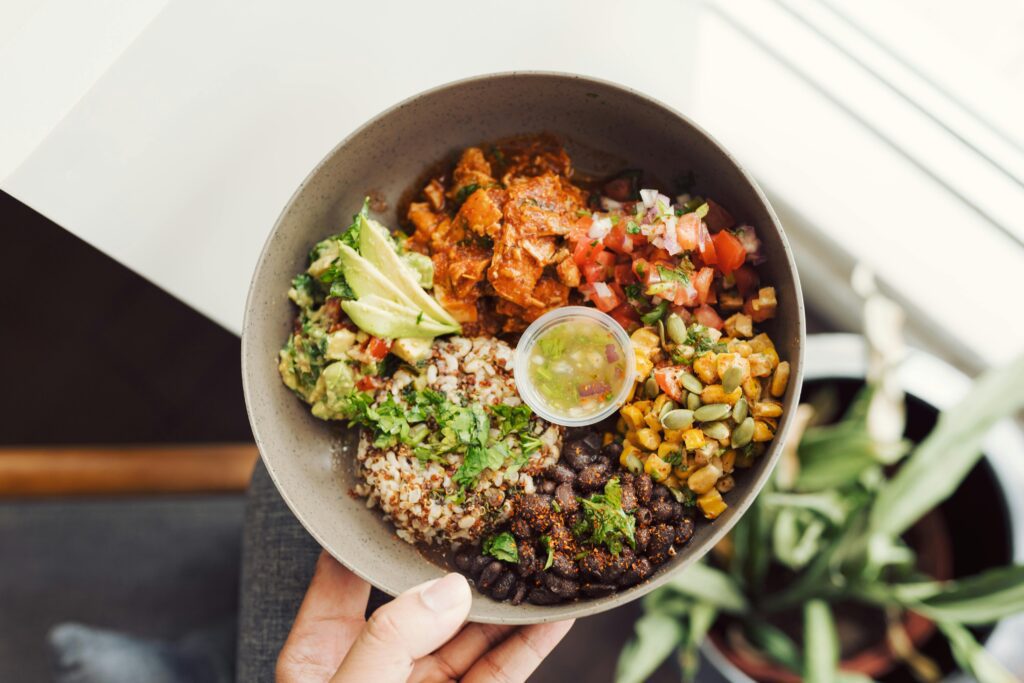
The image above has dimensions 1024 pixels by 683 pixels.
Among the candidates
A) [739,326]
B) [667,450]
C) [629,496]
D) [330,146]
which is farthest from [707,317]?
[330,146]

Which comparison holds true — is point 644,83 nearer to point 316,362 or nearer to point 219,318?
point 316,362

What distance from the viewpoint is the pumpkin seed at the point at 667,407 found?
4.79 ft

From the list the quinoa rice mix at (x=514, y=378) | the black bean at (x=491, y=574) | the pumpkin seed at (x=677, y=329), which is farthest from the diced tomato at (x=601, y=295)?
the black bean at (x=491, y=574)

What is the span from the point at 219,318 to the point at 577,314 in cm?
99

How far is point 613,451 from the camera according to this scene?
1.52 meters

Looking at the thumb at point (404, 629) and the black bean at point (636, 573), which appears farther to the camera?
the black bean at point (636, 573)

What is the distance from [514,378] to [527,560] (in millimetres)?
349

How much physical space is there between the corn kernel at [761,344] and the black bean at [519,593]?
0.62 m

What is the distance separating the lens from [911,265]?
6.54ft

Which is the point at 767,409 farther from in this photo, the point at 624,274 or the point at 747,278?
the point at 624,274

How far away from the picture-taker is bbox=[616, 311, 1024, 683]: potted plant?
1583 mm

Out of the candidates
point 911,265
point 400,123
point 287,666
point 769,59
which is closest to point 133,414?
point 287,666

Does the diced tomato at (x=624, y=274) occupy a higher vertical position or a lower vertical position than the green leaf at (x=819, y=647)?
higher

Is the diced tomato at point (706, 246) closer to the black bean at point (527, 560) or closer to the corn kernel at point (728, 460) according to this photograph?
the corn kernel at point (728, 460)
